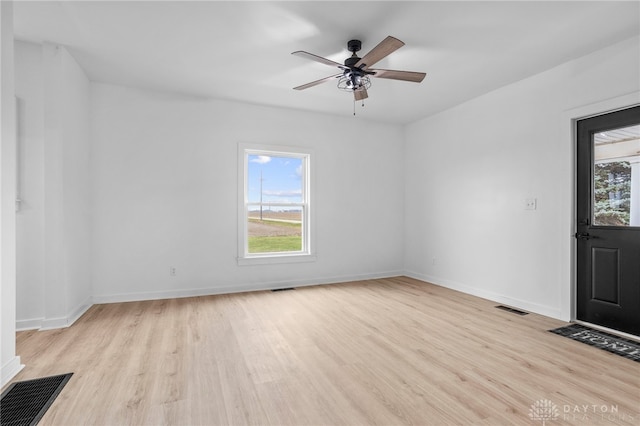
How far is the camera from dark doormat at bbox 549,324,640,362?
2.69 meters

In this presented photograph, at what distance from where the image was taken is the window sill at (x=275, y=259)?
15.8 feet

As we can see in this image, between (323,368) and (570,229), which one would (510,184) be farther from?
(323,368)

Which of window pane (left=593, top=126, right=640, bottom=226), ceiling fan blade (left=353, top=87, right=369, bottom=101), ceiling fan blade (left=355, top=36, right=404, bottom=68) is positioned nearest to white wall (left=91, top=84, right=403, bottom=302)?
ceiling fan blade (left=353, top=87, right=369, bottom=101)

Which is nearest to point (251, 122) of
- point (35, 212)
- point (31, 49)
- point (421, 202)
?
point (31, 49)

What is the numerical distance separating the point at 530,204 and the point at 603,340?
1578 mm

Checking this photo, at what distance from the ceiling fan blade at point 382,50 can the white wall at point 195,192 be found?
7.90 ft

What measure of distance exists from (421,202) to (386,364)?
12.1ft

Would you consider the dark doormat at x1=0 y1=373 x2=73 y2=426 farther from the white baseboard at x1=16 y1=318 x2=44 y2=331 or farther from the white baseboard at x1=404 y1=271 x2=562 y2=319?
the white baseboard at x1=404 y1=271 x2=562 y2=319

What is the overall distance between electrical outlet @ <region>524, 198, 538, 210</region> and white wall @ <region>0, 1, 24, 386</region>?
4981mm

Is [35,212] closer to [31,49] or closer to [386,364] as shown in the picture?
[31,49]

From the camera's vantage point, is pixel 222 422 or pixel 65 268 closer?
pixel 222 422

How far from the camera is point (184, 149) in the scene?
14.8 ft

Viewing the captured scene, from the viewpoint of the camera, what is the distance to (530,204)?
388 cm

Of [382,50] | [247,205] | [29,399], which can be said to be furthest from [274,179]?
[29,399]
